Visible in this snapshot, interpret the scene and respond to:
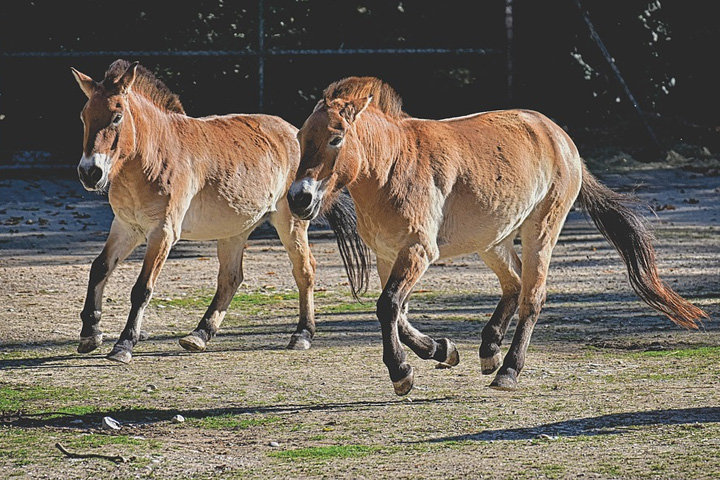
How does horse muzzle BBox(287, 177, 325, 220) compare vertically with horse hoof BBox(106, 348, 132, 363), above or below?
above

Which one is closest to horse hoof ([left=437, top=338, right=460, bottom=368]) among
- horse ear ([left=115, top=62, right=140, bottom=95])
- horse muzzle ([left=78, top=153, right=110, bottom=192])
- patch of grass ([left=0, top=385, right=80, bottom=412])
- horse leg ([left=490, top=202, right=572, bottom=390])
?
horse leg ([left=490, top=202, right=572, bottom=390])

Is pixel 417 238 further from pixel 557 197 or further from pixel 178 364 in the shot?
pixel 178 364

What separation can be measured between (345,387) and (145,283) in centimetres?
162

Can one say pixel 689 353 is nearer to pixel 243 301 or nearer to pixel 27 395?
pixel 243 301

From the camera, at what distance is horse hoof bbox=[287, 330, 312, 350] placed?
26.9 feet

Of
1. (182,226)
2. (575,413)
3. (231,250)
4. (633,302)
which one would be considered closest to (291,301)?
(231,250)

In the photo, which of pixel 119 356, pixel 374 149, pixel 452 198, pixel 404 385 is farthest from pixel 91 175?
pixel 404 385

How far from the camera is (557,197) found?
288 inches

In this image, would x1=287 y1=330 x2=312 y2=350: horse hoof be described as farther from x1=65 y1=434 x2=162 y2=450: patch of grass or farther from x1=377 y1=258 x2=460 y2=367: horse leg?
x1=65 y1=434 x2=162 y2=450: patch of grass

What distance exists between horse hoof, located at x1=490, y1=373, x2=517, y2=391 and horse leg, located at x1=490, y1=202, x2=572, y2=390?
3.1 inches

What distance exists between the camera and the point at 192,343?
802cm

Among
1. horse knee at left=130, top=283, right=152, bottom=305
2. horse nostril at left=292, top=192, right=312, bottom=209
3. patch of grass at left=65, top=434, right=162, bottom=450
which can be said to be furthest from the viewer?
horse knee at left=130, top=283, right=152, bottom=305

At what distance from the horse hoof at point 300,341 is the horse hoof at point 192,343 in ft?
1.88

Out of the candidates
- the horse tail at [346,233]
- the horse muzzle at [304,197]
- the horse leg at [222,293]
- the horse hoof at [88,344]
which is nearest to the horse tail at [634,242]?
the horse tail at [346,233]
